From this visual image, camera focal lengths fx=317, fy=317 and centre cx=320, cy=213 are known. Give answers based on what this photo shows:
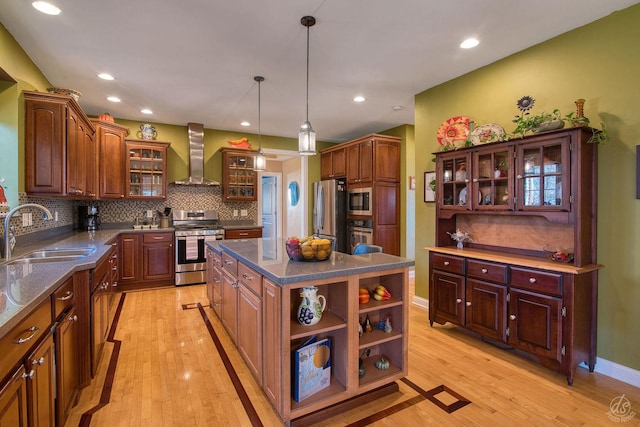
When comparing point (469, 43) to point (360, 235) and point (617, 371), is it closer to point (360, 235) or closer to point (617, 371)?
point (617, 371)

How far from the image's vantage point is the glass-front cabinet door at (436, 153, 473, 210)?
3.02 m

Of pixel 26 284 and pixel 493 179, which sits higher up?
pixel 493 179

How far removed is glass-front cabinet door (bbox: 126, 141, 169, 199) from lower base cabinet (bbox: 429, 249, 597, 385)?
445 centimetres

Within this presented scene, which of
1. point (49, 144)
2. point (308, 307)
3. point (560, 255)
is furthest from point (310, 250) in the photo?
point (49, 144)

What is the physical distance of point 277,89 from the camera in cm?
377

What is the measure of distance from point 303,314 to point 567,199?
2.07 m

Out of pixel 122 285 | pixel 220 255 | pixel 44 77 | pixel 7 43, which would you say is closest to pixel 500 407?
pixel 220 255

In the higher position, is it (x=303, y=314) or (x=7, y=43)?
(x=7, y=43)

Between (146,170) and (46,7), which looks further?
(146,170)

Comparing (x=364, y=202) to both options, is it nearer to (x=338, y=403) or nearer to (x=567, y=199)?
(x=567, y=199)

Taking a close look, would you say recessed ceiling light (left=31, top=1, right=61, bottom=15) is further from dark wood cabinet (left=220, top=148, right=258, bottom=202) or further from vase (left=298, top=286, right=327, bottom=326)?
dark wood cabinet (left=220, top=148, right=258, bottom=202)

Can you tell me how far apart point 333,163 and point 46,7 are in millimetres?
4269

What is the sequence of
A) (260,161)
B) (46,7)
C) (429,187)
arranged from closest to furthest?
(46,7) < (260,161) < (429,187)

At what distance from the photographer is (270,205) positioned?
27.5 feet
